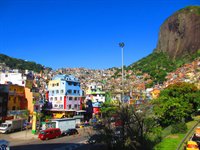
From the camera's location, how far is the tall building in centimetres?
5597

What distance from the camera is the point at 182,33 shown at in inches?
5207

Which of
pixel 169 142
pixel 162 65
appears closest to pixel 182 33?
pixel 162 65

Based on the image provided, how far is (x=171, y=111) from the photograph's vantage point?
124 feet

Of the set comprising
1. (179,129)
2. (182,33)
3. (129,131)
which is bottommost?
(179,129)

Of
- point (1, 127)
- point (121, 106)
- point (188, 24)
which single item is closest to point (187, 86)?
point (121, 106)

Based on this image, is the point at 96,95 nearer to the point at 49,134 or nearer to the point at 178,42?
the point at 49,134

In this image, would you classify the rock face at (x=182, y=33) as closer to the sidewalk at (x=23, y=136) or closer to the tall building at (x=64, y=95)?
the tall building at (x=64, y=95)

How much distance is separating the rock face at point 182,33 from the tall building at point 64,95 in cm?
8347

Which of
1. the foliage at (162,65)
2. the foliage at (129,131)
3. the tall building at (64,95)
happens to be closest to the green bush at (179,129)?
the foliage at (129,131)

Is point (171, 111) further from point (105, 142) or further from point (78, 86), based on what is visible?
point (78, 86)

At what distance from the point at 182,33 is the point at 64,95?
311 feet

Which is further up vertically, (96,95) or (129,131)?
(96,95)

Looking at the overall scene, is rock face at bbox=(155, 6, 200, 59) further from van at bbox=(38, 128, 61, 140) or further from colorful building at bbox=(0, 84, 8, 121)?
van at bbox=(38, 128, 61, 140)

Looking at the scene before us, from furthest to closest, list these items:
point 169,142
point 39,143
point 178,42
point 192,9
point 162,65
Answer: point 162,65 < point 178,42 < point 192,9 < point 39,143 < point 169,142
